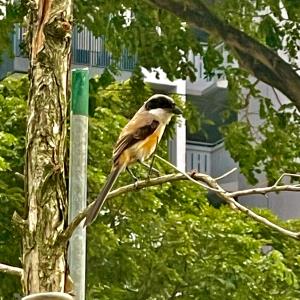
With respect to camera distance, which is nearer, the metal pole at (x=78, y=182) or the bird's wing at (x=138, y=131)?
the metal pole at (x=78, y=182)

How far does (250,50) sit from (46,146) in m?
3.75

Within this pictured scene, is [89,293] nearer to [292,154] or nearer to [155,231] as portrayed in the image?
[155,231]

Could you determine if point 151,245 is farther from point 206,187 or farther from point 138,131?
point 206,187

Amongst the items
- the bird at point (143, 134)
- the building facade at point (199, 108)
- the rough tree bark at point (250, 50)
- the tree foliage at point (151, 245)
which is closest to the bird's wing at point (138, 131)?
the bird at point (143, 134)

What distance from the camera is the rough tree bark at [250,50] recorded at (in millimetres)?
6637

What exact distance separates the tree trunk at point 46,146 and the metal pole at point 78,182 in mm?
44

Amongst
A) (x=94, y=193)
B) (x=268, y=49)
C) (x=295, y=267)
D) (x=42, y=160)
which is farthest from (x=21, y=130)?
(x=42, y=160)

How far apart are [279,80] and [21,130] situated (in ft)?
6.16

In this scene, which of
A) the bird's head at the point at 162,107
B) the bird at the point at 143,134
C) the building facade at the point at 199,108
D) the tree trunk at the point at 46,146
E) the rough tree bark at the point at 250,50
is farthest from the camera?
the building facade at the point at 199,108

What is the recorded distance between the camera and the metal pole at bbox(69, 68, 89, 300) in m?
3.01

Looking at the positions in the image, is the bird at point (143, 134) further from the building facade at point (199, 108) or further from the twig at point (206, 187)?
the building facade at point (199, 108)

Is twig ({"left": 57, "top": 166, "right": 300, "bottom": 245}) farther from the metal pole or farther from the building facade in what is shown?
the building facade

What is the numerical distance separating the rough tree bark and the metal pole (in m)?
3.66

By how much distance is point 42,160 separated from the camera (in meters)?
3.09
